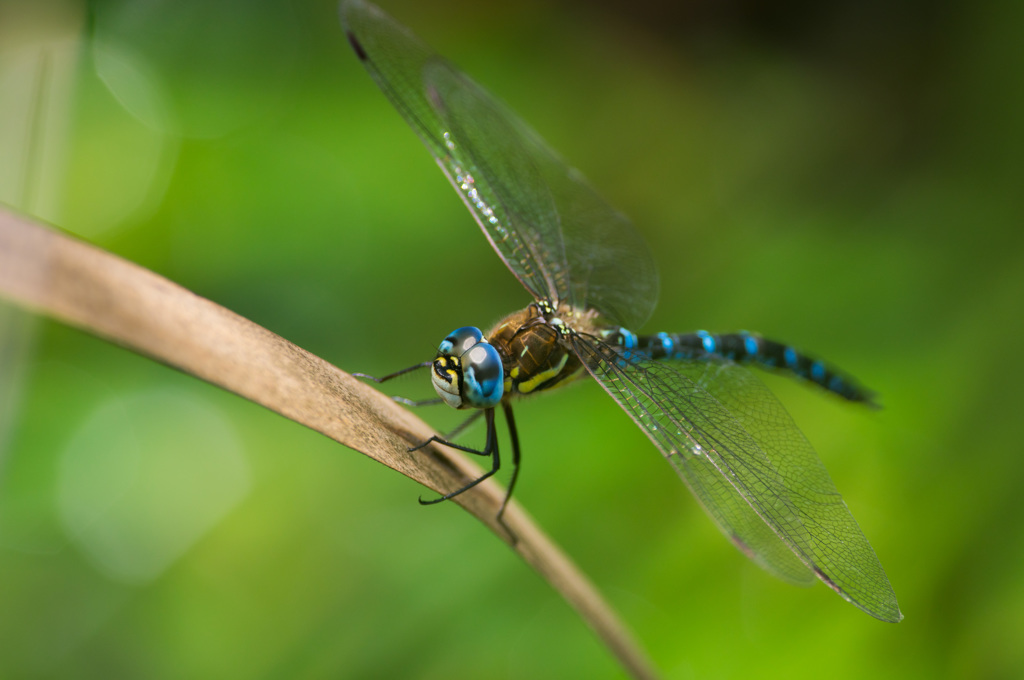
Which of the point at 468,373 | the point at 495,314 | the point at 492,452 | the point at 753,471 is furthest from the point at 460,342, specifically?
the point at 495,314

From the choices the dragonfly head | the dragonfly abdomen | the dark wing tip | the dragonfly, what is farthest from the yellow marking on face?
the dark wing tip

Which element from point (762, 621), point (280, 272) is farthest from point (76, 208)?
point (762, 621)

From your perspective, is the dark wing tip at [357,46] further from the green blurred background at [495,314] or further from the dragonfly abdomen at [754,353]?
the dragonfly abdomen at [754,353]

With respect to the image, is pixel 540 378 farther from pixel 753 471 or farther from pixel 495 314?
pixel 495 314

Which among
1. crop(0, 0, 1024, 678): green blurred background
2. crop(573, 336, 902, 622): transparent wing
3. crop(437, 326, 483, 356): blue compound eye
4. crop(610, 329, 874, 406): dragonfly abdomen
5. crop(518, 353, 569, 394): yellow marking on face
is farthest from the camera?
crop(610, 329, 874, 406): dragonfly abdomen

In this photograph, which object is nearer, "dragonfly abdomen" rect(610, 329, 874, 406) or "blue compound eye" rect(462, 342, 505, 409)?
"blue compound eye" rect(462, 342, 505, 409)

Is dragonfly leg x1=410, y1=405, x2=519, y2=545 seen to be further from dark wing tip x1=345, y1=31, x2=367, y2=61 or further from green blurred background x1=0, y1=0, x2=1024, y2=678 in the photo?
dark wing tip x1=345, y1=31, x2=367, y2=61

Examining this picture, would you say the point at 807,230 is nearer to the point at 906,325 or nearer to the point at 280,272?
the point at 906,325
